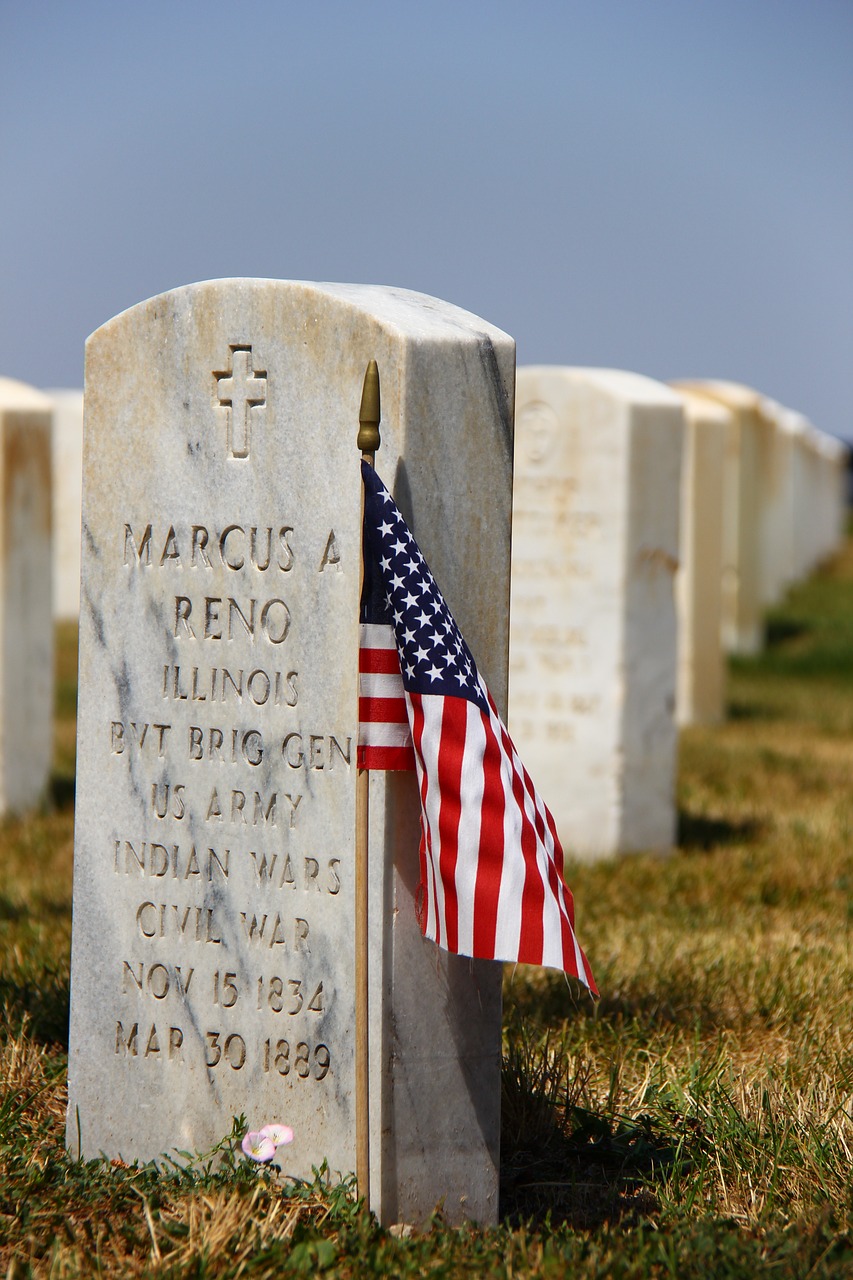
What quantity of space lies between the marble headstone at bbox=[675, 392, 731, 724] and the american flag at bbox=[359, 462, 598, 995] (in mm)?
7732

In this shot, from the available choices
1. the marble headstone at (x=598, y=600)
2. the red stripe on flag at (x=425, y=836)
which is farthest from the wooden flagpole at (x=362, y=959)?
the marble headstone at (x=598, y=600)

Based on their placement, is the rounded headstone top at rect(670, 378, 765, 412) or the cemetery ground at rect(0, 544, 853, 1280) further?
the rounded headstone top at rect(670, 378, 765, 412)

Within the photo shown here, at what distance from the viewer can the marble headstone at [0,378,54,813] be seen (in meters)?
7.03

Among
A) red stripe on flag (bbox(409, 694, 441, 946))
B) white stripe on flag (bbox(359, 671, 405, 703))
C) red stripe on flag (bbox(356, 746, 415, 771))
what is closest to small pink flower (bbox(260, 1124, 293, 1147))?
red stripe on flag (bbox(409, 694, 441, 946))

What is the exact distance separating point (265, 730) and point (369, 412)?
687 millimetres

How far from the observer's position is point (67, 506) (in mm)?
14781

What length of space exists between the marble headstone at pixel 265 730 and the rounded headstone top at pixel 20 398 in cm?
400

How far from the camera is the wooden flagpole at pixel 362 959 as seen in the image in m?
2.84

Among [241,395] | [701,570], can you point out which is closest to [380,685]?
[241,395]

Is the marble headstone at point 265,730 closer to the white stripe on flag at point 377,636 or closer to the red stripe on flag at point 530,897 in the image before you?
the white stripe on flag at point 377,636

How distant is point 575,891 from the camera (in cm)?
571

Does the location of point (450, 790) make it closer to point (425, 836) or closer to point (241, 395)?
point (425, 836)

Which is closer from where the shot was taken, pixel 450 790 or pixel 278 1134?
pixel 450 790

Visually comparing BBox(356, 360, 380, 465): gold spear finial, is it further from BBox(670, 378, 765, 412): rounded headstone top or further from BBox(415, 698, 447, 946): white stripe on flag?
BBox(670, 378, 765, 412): rounded headstone top
